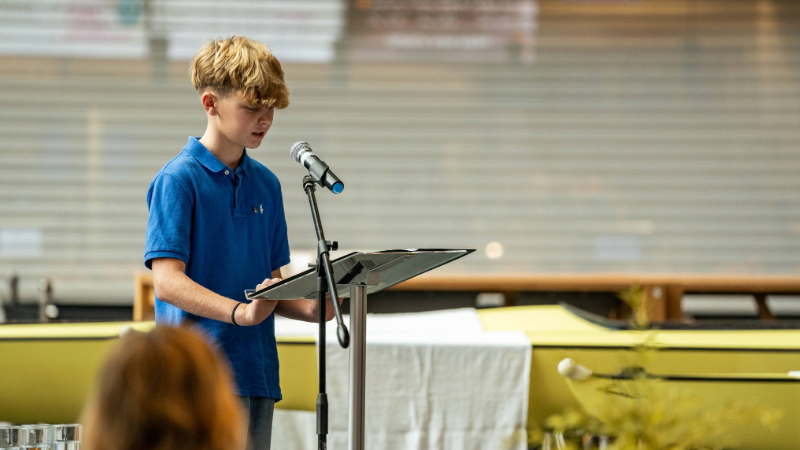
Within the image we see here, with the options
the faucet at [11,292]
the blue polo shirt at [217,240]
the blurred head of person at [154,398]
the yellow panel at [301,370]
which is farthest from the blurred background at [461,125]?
the blurred head of person at [154,398]

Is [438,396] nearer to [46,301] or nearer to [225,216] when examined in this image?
[225,216]

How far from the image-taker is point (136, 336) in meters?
0.72

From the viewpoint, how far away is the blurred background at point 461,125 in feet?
15.9

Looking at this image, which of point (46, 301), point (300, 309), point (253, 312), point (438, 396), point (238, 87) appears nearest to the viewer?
point (253, 312)

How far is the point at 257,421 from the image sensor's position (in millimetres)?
1602

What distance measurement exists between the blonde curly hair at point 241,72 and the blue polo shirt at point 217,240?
152 millimetres

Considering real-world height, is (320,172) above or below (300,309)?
above

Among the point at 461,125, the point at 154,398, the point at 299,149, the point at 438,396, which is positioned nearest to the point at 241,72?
the point at 299,149

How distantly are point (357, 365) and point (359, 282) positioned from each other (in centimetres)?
17

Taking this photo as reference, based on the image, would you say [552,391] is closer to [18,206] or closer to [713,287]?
[713,287]

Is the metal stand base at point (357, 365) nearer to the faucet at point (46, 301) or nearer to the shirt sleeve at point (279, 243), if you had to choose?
the shirt sleeve at point (279, 243)

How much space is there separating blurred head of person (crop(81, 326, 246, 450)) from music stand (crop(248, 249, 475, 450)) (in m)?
0.59

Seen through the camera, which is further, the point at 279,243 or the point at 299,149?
the point at 279,243

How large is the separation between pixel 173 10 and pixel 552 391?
381 cm
